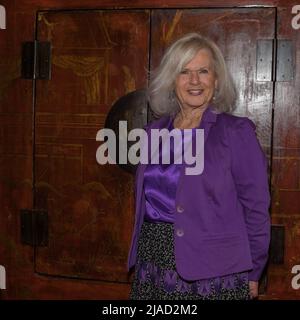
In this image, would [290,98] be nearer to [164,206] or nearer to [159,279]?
[164,206]

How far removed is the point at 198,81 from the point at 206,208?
425 mm

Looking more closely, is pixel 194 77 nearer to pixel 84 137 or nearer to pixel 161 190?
pixel 161 190

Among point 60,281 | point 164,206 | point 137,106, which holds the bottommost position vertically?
point 60,281

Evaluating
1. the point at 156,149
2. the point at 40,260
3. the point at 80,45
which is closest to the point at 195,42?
the point at 156,149

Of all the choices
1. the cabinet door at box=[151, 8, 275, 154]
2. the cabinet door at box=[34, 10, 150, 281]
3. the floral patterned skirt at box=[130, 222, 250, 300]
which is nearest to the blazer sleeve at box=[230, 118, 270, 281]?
the floral patterned skirt at box=[130, 222, 250, 300]

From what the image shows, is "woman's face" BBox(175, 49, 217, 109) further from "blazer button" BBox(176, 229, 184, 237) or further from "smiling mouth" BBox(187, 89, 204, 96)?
"blazer button" BBox(176, 229, 184, 237)

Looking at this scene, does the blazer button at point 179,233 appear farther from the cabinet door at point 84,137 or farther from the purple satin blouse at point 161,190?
the cabinet door at point 84,137

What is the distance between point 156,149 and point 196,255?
1.29ft

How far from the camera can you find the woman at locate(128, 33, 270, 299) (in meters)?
1.48

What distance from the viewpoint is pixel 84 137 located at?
207cm

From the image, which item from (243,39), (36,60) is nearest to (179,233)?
(243,39)

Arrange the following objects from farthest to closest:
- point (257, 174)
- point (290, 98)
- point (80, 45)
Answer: point (80, 45) < point (290, 98) < point (257, 174)

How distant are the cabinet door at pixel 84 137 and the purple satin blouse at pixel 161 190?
48 cm

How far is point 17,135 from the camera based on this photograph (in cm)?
215
